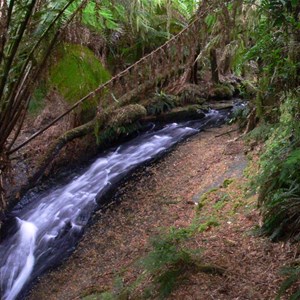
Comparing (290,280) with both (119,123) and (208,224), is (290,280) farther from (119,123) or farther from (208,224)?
(119,123)

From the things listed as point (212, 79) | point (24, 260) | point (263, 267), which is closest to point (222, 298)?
point (263, 267)

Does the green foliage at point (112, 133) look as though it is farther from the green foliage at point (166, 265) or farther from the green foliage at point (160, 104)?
the green foliage at point (166, 265)

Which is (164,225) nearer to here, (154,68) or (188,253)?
(188,253)

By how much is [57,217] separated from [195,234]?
2920mm

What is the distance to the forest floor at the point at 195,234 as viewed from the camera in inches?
124

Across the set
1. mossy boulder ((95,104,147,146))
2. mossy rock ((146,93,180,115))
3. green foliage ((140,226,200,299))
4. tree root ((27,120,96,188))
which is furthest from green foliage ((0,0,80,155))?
mossy rock ((146,93,180,115))

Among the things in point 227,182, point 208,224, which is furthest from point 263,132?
point 208,224

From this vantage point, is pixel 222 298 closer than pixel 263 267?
Yes

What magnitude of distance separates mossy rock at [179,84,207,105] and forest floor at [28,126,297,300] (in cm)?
303

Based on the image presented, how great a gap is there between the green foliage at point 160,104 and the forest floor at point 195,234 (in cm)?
230

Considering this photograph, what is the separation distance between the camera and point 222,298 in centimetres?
295

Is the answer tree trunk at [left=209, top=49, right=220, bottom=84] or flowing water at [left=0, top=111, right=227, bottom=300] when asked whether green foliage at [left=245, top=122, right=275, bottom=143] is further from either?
tree trunk at [left=209, top=49, right=220, bottom=84]

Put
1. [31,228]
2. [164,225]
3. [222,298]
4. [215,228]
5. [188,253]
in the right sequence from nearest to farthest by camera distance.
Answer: [222,298] < [188,253] < [215,228] < [164,225] < [31,228]

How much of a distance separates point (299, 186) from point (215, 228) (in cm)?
132
